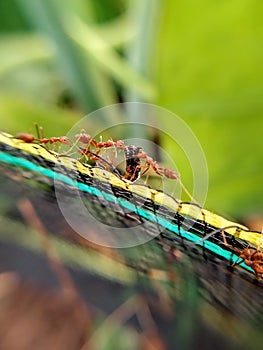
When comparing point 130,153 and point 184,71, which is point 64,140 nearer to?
point 130,153

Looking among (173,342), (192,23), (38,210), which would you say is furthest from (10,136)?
(173,342)

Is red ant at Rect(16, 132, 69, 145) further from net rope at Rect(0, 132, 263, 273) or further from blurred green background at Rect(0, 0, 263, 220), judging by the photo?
blurred green background at Rect(0, 0, 263, 220)

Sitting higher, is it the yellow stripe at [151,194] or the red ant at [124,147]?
the red ant at [124,147]

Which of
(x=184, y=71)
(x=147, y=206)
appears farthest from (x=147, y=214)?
(x=184, y=71)

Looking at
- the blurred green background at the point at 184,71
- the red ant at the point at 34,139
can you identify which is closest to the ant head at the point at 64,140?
the red ant at the point at 34,139

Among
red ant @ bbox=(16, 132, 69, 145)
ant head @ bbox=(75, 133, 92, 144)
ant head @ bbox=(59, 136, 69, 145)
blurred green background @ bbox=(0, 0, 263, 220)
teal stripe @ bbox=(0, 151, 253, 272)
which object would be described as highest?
blurred green background @ bbox=(0, 0, 263, 220)

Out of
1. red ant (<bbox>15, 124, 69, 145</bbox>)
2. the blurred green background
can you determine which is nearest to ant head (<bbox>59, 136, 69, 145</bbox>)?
red ant (<bbox>15, 124, 69, 145</bbox>)

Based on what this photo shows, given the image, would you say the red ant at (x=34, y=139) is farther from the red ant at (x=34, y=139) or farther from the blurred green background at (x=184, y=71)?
the blurred green background at (x=184, y=71)

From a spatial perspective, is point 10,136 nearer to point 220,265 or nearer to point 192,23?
point 220,265
